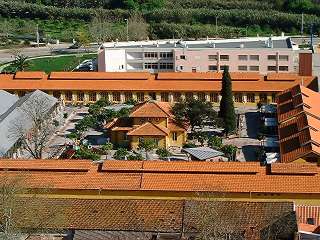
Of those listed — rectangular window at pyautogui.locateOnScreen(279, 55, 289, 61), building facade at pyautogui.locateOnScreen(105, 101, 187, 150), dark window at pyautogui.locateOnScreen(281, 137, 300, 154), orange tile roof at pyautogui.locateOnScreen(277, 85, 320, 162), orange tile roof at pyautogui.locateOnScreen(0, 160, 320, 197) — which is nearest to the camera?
orange tile roof at pyautogui.locateOnScreen(0, 160, 320, 197)

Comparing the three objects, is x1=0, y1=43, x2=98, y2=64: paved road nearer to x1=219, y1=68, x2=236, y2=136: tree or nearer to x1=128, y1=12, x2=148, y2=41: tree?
x1=128, y1=12, x2=148, y2=41: tree

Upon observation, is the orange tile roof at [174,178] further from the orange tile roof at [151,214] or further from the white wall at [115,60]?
the white wall at [115,60]

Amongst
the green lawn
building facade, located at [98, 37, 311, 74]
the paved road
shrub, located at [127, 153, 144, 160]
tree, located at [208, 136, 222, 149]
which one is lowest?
shrub, located at [127, 153, 144, 160]

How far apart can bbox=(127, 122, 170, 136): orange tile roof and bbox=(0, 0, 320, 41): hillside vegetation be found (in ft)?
107

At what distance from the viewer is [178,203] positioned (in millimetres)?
25234

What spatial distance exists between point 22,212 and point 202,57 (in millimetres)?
29549

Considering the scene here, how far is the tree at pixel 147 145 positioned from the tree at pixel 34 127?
180 inches

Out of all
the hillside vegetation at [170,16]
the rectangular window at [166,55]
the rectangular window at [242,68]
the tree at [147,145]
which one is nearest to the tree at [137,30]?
the hillside vegetation at [170,16]

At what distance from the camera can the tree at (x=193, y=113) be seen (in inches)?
1454

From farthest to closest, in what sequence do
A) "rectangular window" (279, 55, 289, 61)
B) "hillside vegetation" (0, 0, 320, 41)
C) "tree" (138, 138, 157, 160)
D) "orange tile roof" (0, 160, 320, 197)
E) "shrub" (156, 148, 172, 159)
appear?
"hillside vegetation" (0, 0, 320, 41), "rectangular window" (279, 55, 289, 61), "tree" (138, 138, 157, 160), "shrub" (156, 148, 172, 159), "orange tile roof" (0, 160, 320, 197)

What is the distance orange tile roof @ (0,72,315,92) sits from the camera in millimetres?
45000

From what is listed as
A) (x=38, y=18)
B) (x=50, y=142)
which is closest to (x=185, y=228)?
(x=50, y=142)

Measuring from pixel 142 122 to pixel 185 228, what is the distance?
14.0m

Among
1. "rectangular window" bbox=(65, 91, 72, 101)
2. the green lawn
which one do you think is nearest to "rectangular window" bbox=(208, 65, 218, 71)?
"rectangular window" bbox=(65, 91, 72, 101)
